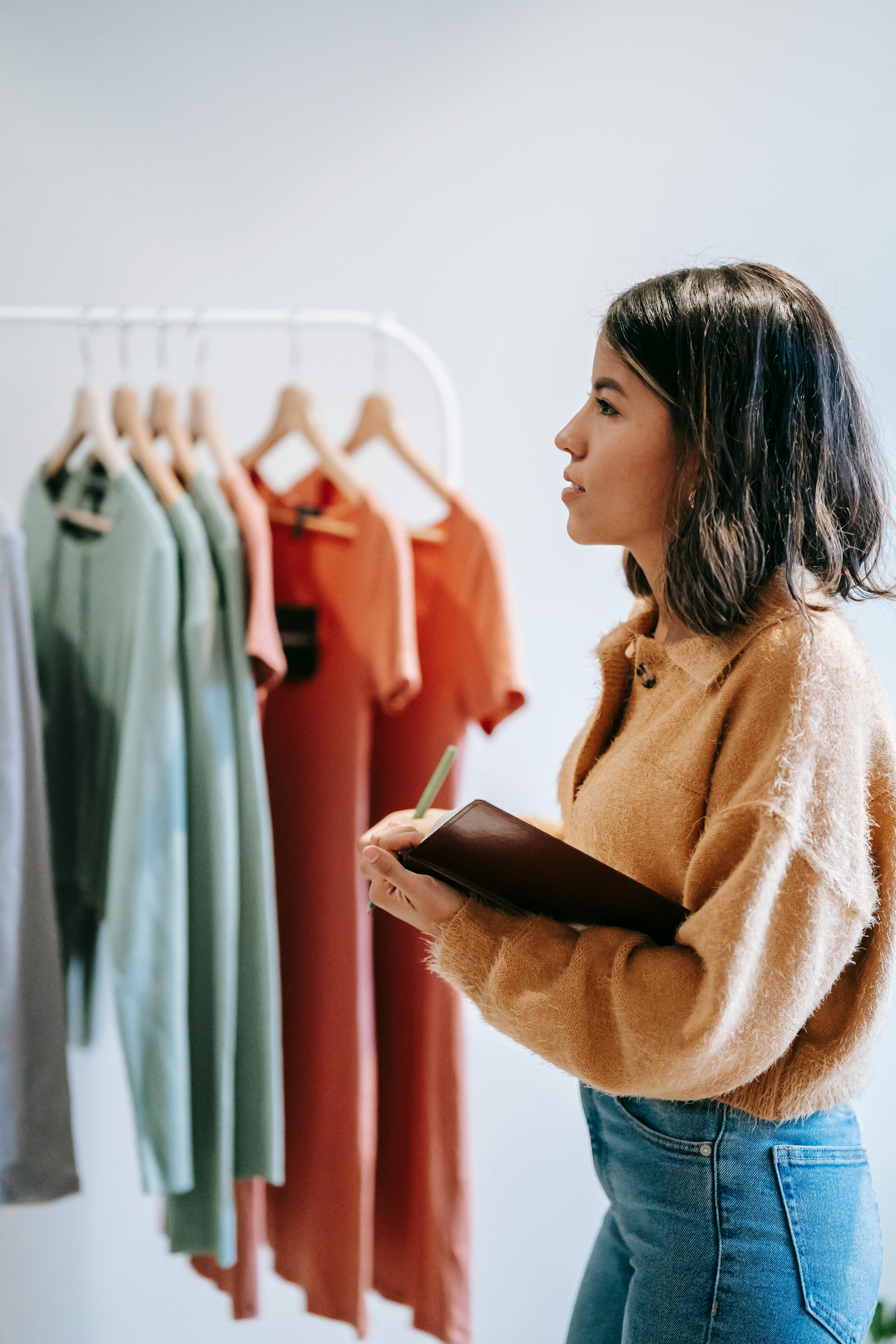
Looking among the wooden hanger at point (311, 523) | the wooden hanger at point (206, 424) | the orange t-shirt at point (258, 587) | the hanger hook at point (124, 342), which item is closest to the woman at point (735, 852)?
the orange t-shirt at point (258, 587)

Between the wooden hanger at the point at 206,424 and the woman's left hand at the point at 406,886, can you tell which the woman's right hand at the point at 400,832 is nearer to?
the woman's left hand at the point at 406,886

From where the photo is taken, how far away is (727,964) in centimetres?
62

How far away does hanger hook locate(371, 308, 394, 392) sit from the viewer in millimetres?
1335

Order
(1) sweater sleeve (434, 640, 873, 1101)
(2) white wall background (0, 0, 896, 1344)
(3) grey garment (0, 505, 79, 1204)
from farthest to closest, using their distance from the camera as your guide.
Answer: (2) white wall background (0, 0, 896, 1344)
(3) grey garment (0, 505, 79, 1204)
(1) sweater sleeve (434, 640, 873, 1101)

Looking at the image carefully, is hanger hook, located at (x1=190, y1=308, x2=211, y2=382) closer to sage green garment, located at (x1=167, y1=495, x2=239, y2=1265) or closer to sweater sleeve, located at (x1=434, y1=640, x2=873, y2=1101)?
sage green garment, located at (x1=167, y1=495, x2=239, y2=1265)

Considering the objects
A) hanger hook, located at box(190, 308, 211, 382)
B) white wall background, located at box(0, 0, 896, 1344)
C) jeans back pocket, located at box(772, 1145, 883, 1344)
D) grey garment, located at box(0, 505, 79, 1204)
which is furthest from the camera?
white wall background, located at box(0, 0, 896, 1344)

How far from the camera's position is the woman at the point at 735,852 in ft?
2.11

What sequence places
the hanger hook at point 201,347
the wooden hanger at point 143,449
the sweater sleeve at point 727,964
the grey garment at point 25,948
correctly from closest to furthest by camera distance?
the sweater sleeve at point 727,964
the grey garment at point 25,948
the wooden hanger at point 143,449
the hanger hook at point 201,347

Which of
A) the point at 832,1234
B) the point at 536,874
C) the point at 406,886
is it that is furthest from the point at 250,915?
the point at 832,1234

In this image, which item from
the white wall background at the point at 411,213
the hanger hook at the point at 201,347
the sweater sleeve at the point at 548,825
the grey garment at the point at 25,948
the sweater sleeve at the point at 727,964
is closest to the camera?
the sweater sleeve at the point at 727,964

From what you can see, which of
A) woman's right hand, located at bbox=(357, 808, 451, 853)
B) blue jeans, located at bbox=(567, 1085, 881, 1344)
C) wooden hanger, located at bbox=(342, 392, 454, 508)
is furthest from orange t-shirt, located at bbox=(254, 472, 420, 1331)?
blue jeans, located at bbox=(567, 1085, 881, 1344)

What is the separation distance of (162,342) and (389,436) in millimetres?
305

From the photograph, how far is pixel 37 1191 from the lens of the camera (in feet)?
3.61

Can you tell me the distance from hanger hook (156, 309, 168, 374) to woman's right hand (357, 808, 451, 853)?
672 mm
